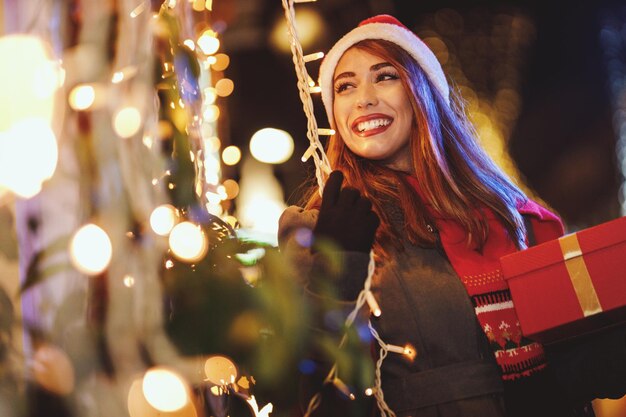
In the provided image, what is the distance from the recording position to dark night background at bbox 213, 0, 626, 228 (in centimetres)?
448

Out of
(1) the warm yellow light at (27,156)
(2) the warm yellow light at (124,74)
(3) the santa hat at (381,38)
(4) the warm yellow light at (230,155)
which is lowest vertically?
(1) the warm yellow light at (27,156)

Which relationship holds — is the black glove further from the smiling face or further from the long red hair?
the smiling face

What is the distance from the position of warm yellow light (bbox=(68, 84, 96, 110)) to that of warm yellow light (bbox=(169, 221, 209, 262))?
27 centimetres

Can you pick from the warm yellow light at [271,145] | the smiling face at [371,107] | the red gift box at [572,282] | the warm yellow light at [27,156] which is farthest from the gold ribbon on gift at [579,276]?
the warm yellow light at [271,145]

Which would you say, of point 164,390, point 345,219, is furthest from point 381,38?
point 164,390

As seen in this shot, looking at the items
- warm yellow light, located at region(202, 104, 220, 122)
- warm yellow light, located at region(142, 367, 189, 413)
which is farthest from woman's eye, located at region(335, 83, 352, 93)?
warm yellow light, located at region(142, 367, 189, 413)

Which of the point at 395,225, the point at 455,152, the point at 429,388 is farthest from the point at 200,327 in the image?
the point at 455,152

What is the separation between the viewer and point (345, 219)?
1.38 meters

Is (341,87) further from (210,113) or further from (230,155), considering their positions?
(230,155)

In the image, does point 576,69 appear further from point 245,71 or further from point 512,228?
point 512,228

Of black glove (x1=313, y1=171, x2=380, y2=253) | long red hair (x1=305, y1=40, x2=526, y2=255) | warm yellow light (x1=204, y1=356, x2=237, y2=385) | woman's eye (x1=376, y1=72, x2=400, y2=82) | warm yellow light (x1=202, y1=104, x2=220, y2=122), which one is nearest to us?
warm yellow light (x1=204, y1=356, x2=237, y2=385)

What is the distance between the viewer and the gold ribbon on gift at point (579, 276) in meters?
1.53

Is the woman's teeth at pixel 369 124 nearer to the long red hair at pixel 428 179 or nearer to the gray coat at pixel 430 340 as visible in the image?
the long red hair at pixel 428 179

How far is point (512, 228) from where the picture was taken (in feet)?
6.51
